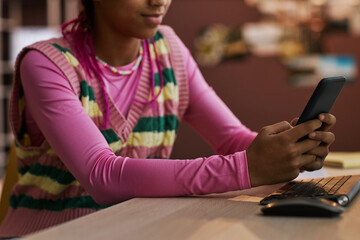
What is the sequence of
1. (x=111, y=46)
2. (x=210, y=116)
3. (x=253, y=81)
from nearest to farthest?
(x=111, y=46), (x=210, y=116), (x=253, y=81)

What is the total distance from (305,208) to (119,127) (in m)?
0.69

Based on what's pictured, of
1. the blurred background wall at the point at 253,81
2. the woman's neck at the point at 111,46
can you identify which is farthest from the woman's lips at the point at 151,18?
the blurred background wall at the point at 253,81

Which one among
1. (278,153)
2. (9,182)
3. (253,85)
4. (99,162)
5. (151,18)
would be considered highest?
(151,18)

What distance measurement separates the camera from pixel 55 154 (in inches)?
53.7

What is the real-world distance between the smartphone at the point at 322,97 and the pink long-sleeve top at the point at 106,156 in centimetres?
15

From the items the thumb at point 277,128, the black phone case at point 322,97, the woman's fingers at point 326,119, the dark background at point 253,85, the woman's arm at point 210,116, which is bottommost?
the dark background at point 253,85

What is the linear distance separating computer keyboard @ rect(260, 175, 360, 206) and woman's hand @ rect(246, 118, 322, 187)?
0.12 ft

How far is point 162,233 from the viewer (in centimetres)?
71

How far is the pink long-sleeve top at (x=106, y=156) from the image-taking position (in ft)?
3.25

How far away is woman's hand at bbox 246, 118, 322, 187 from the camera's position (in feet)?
3.16

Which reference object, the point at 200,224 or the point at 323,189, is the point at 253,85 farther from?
the point at 200,224

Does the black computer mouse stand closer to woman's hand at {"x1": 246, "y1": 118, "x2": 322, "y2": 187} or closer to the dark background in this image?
woman's hand at {"x1": 246, "y1": 118, "x2": 322, "y2": 187}

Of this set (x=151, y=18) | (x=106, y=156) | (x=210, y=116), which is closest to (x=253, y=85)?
(x=210, y=116)

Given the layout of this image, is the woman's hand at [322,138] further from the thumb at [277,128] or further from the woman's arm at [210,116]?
the woman's arm at [210,116]
